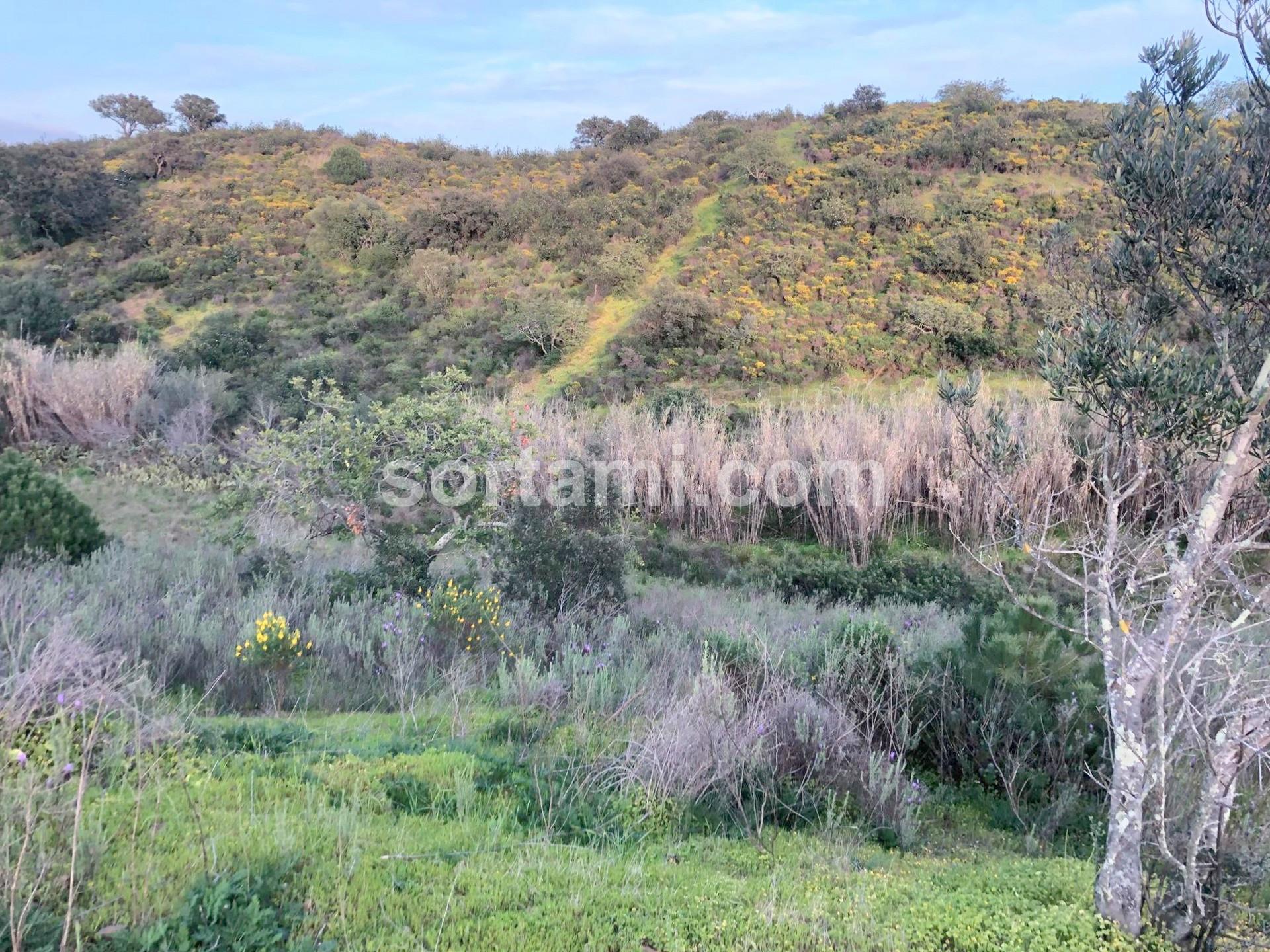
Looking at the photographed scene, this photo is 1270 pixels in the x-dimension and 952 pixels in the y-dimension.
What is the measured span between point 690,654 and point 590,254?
23.2 m

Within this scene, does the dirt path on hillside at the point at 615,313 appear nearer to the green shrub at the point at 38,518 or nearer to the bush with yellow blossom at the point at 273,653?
the green shrub at the point at 38,518

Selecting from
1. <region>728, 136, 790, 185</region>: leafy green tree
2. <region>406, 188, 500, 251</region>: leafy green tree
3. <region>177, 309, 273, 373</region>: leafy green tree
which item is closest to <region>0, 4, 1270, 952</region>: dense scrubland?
<region>177, 309, 273, 373</region>: leafy green tree

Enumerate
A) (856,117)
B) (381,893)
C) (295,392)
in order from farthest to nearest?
(856,117) → (295,392) → (381,893)

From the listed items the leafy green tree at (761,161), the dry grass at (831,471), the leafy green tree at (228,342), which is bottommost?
the dry grass at (831,471)

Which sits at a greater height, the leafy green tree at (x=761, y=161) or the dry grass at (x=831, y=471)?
the leafy green tree at (x=761, y=161)

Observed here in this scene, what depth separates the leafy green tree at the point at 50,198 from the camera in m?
28.6

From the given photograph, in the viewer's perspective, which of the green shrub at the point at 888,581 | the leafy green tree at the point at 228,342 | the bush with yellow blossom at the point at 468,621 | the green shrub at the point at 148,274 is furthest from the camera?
the green shrub at the point at 148,274

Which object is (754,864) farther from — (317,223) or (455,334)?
(317,223)

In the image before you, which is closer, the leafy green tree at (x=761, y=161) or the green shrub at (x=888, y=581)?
the green shrub at (x=888, y=581)

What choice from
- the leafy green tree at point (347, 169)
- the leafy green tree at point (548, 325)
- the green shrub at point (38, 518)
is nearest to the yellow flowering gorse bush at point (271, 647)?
the green shrub at point (38, 518)

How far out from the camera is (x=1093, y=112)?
2981 cm

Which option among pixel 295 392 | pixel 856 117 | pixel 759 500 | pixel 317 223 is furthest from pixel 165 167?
pixel 759 500

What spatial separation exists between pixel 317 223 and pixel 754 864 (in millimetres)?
30727

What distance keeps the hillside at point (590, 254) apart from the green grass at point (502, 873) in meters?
16.2
